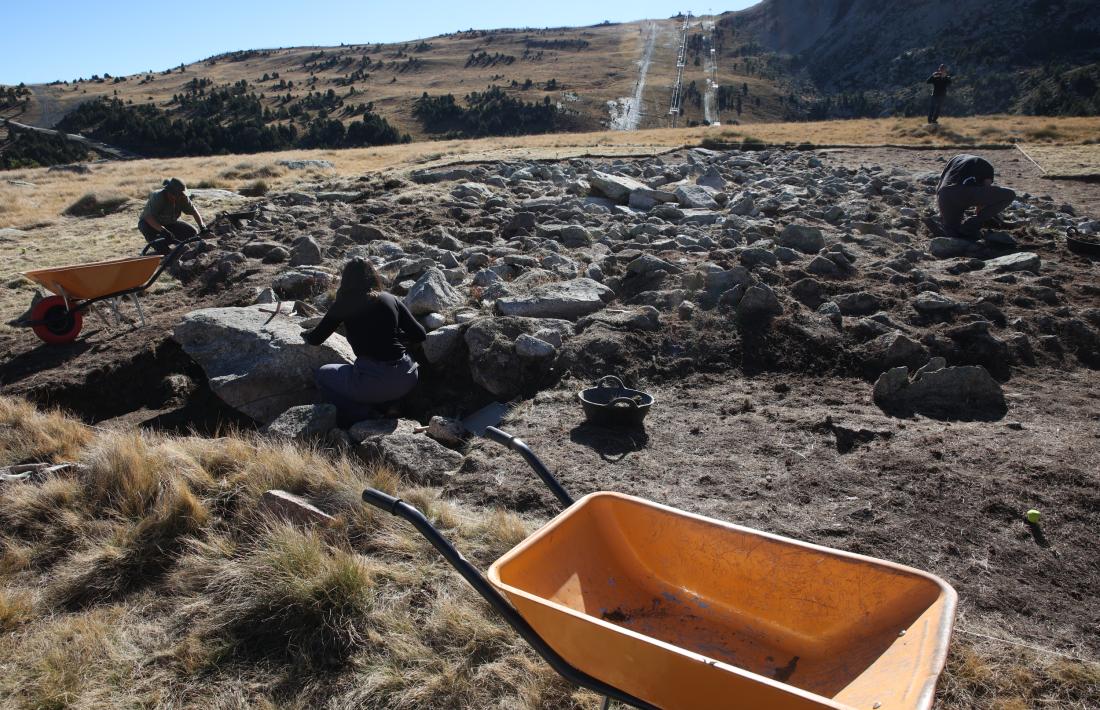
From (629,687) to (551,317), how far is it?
4.90 meters

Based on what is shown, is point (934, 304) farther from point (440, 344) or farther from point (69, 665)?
point (69, 665)

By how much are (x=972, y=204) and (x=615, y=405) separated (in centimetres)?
654

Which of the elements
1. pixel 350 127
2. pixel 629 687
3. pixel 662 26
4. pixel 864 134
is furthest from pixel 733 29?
pixel 629 687

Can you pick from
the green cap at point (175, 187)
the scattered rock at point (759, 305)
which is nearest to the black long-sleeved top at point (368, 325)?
the scattered rock at point (759, 305)

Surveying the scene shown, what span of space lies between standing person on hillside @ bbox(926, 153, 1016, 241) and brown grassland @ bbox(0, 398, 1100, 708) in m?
7.38

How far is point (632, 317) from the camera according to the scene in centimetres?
645

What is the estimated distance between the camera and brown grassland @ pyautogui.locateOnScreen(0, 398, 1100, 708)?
2752 mm

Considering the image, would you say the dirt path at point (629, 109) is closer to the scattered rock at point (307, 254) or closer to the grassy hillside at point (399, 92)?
the grassy hillside at point (399, 92)

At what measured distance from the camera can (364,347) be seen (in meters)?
5.67

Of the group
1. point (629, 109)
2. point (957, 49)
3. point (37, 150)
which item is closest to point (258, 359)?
point (37, 150)

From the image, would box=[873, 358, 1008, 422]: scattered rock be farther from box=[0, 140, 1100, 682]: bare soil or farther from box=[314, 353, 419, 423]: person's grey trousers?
box=[314, 353, 419, 423]: person's grey trousers

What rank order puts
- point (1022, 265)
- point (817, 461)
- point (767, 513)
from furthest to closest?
point (1022, 265) < point (817, 461) < point (767, 513)

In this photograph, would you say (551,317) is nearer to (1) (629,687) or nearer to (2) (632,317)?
(2) (632,317)

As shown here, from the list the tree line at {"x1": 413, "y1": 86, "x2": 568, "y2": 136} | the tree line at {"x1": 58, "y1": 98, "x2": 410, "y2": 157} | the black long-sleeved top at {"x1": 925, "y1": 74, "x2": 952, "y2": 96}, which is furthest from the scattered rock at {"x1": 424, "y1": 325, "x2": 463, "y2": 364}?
the tree line at {"x1": 413, "y1": 86, "x2": 568, "y2": 136}
